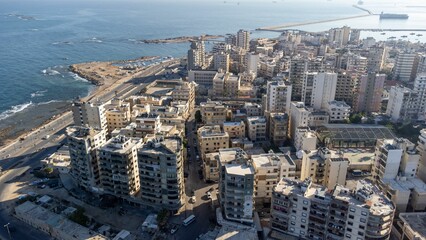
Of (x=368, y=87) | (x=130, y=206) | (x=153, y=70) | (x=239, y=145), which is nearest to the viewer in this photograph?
(x=130, y=206)

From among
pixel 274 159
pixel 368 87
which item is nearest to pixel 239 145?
pixel 274 159

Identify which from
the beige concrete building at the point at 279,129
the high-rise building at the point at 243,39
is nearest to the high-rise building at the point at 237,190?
the beige concrete building at the point at 279,129

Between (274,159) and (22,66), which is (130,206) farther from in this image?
(22,66)

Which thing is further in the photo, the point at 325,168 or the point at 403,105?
the point at 403,105

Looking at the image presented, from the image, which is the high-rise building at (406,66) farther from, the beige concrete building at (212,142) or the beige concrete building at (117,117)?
the beige concrete building at (117,117)

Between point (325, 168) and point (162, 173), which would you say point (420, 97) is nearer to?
point (325, 168)

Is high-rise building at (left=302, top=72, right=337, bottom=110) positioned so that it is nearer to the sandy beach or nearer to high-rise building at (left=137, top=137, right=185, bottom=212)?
high-rise building at (left=137, top=137, right=185, bottom=212)

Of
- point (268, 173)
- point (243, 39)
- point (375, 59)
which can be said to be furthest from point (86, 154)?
point (243, 39)
